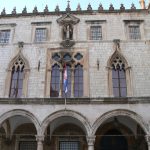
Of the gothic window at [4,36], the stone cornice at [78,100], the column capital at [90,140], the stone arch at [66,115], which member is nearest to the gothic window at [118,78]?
the stone cornice at [78,100]

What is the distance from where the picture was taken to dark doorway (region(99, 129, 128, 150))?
20453mm

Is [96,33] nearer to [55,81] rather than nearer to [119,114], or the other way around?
[55,81]

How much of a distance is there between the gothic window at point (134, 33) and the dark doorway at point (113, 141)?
740 centimetres

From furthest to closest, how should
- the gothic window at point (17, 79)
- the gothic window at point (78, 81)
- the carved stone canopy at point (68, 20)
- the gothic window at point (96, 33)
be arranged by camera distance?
1. the carved stone canopy at point (68, 20)
2. the gothic window at point (96, 33)
3. the gothic window at point (17, 79)
4. the gothic window at point (78, 81)

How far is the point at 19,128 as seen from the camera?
2081 cm

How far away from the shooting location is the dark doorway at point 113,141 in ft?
67.1

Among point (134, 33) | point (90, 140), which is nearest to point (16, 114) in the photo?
point (90, 140)

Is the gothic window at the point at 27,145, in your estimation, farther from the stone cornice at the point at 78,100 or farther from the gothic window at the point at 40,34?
the gothic window at the point at 40,34

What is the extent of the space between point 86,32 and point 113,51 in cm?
282

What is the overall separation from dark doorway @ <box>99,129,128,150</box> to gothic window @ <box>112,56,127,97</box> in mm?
3083

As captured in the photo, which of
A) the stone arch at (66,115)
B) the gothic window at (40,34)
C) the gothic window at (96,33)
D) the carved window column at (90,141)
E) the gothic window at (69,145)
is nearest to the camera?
the carved window column at (90,141)

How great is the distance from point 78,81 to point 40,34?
5302mm

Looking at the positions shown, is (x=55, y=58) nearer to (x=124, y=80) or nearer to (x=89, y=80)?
Answer: (x=89, y=80)

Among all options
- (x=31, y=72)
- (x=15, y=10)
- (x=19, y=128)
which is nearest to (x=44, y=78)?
(x=31, y=72)
